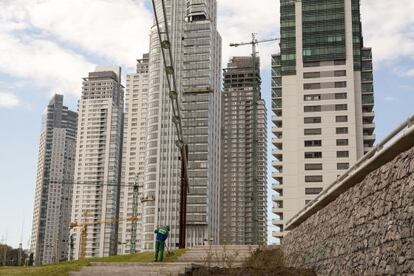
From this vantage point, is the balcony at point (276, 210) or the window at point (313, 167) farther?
the window at point (313, 167)

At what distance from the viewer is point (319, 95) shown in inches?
3930

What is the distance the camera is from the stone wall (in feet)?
34.0

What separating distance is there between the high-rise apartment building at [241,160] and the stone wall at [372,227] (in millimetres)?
149442

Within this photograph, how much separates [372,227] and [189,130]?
13737 cm

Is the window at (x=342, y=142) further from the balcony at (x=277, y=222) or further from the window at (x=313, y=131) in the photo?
the balcony at (x=277, y=222)

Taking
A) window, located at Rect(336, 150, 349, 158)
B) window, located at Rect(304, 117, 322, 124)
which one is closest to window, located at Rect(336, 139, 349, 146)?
window, located at Rect(336, 150, 349, 158)

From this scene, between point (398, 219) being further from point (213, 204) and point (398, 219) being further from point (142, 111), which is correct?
point (142, 111)

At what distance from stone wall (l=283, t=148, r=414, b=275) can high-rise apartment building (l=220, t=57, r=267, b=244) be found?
149 m

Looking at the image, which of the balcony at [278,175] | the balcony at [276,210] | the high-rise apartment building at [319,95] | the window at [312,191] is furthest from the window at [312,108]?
the balcony at [276,210]

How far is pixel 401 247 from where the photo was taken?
10375 millimetres

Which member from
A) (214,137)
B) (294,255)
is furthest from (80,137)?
(294,255)

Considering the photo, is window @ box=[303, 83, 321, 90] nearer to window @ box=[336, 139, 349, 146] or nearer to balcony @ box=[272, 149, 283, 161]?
window @ box=[336, 139, 349, 146]

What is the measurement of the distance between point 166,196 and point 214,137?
21.8 metres

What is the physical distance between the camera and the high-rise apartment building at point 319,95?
94.3 meters
